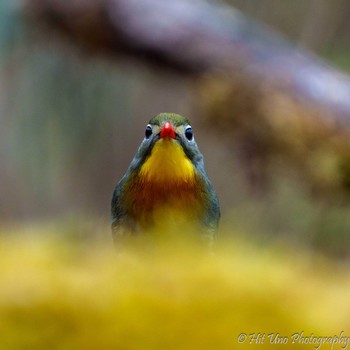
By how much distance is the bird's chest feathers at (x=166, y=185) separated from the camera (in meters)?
1.71

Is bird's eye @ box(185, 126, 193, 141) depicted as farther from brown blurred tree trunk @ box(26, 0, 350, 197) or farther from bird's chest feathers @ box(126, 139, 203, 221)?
brown blurred tree trunk @ box(26, 0, 350, 197)

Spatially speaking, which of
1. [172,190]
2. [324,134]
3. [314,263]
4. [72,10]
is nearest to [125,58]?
[72,10]

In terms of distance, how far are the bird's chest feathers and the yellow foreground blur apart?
38.5 inches

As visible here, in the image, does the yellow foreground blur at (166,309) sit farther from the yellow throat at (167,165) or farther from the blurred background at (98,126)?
the blurred background at (98,126)

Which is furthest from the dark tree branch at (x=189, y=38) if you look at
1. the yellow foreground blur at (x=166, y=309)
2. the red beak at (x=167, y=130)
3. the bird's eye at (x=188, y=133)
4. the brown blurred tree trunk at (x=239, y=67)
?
the yellow foreground blur at (x=166, y=309)

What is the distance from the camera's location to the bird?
66.2 inches

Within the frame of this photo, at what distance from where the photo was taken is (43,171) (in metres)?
3.73

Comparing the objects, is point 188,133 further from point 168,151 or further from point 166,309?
point 166,309

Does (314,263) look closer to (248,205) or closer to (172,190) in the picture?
(172,190)

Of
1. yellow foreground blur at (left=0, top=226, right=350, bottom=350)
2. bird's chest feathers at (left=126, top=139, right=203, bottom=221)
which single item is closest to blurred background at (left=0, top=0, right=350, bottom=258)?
bird's chest feathers at (left=126, top=139, right=203, bottom=221)

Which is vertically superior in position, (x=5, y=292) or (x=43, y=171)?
(x=43, y=171)

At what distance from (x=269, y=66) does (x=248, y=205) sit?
0.56 m

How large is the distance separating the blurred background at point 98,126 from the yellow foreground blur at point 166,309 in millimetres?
2554

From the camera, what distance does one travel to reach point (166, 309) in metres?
0.66
